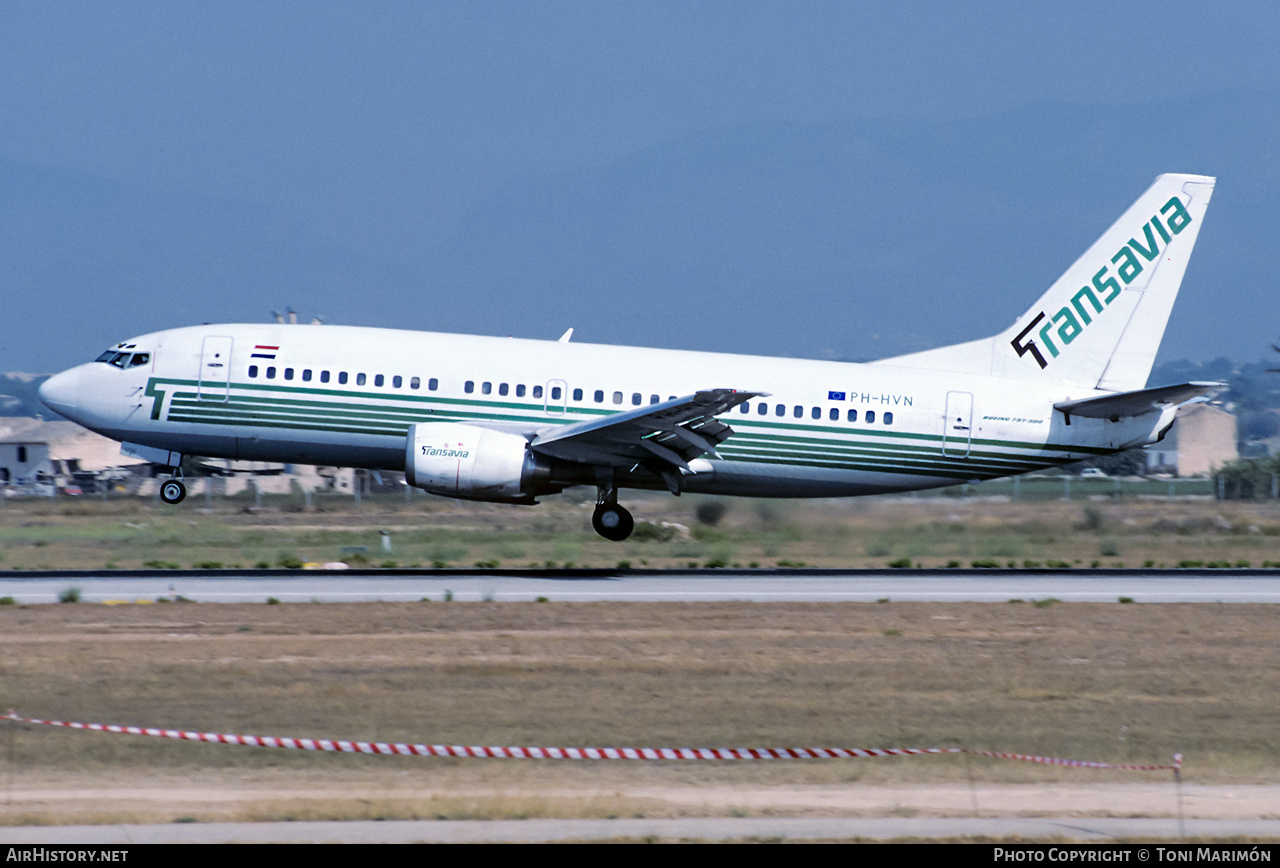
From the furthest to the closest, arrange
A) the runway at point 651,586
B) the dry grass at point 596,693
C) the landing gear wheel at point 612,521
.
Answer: the landing gear wheel at point 612,521 < the runway at point 651,586 < the dry grass at point 596,693

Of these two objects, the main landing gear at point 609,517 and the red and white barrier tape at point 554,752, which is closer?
the red and white barrier tape at point 554,752

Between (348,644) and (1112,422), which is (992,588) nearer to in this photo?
(1112,422)

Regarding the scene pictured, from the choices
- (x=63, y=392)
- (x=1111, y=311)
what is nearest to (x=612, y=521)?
(x=63, y=392)

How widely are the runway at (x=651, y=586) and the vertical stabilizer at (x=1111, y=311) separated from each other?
4.21 m

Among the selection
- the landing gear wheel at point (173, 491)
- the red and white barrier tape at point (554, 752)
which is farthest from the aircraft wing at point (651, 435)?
the red and white barrier tape at point (554, 752)

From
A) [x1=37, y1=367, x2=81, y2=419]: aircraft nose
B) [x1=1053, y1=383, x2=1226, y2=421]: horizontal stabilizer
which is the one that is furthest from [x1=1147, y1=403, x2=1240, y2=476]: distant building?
[x1=37, y1=367, x2=81, y2=419]: aircraft nose

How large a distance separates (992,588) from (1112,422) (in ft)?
15.7

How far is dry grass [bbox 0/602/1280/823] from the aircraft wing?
13.8 feet

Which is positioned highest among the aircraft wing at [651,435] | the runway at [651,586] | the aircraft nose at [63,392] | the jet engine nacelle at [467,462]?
the aircraft nose at [63,392]

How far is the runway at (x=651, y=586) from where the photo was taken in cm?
2202

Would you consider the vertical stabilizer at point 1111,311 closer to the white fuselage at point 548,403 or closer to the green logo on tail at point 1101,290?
the green logo on tail at point 1101,290
